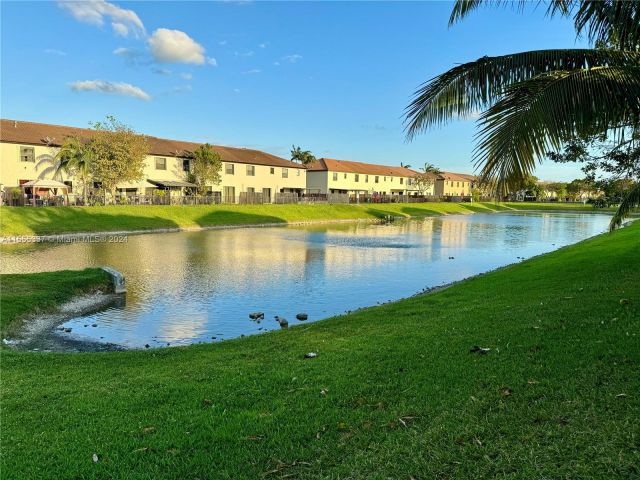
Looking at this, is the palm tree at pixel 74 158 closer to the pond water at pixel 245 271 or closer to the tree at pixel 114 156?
the tree at pixel 114 156

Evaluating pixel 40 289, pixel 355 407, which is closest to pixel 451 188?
pixel 40 289

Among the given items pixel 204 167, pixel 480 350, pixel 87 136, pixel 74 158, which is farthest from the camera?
pixel 204 167

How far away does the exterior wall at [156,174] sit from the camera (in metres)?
40.4

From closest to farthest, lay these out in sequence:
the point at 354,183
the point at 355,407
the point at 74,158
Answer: the point at 355,407 → the point at 74,158 → the point at 354,183

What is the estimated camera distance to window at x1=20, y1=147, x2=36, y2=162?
135 ft

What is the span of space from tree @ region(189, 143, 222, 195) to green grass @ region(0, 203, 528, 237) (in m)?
5.94

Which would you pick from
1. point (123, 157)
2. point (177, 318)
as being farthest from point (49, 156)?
Answer: point (177, 318)

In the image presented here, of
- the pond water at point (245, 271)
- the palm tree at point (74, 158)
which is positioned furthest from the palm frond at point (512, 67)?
the palm tree at point (74, 158)

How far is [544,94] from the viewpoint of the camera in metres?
5.06

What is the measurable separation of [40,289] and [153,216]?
27.4m

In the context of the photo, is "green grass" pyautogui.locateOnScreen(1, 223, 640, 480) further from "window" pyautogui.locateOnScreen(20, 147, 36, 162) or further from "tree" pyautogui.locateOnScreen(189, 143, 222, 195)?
"tree" pyautogui.locateOnScreen(189, 143, 222, 195)

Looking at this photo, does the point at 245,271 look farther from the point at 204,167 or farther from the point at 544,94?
the point at 204,167

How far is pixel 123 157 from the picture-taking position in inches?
1722

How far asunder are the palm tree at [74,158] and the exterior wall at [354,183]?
4033 centimetres
